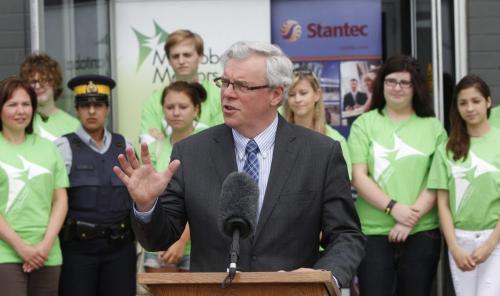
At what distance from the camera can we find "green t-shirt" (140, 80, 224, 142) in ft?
25.8

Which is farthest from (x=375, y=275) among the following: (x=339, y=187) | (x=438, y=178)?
(x=339, y=187)

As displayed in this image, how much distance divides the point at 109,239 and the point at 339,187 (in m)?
3.14

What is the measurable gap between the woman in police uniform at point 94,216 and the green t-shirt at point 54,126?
1.14 feet

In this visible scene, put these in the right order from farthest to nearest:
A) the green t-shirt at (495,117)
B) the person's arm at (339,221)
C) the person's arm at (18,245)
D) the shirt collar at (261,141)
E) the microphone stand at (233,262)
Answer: the green t-shirt at (495,117)
the person's arm at (18,245)
the shirt collar at (261,141)
the person's arm at (339,221)
the microphone stand at (233,262)

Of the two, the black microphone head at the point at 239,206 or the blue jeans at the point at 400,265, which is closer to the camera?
the black microphone head at the point at 239,206

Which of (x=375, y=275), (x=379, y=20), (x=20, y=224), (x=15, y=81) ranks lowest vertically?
(x=375, y=275)

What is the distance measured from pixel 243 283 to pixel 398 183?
156 inches

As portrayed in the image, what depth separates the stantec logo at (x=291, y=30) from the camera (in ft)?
31.2

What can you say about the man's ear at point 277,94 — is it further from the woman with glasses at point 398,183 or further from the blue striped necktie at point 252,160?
the woman with glasses at point 398,183

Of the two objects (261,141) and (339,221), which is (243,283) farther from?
(261,141)

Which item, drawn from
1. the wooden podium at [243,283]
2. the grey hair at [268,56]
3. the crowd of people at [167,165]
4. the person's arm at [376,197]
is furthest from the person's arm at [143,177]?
the person's arm at [376,197]

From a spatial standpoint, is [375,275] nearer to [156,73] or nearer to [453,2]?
[453,2]

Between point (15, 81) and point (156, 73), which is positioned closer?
point (15, 81)

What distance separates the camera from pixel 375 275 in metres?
7.30
